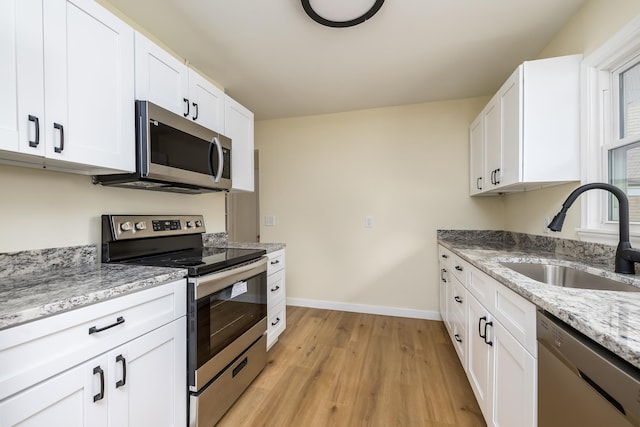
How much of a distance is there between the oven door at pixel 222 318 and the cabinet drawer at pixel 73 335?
151 millimetres

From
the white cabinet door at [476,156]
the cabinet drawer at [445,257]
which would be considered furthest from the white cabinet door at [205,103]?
the white cabinet door at [476,156]

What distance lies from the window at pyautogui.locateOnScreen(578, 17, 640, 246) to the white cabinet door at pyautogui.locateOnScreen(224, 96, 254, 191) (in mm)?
2344

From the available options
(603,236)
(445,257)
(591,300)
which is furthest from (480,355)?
(445,257)

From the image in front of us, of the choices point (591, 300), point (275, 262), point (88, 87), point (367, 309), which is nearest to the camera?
point (591, 300)

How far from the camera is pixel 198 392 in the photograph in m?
1.30

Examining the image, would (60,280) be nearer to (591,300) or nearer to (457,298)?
(591,300)

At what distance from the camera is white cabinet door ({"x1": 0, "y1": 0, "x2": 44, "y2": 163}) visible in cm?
90

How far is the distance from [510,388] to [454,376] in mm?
936

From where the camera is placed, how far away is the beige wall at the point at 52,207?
1134 millimetres

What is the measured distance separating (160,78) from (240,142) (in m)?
0.81

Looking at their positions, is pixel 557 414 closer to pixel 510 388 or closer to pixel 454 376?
pixel 510 388

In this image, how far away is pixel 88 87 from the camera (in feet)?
3.81

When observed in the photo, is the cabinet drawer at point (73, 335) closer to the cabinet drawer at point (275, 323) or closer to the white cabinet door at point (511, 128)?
the cabinet drawer at point (275, 323)

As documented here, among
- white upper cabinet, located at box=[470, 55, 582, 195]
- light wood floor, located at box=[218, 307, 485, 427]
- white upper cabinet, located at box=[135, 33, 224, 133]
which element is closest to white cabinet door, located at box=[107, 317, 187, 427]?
light wood floor, located at box=[218, 307, 485, 427]
